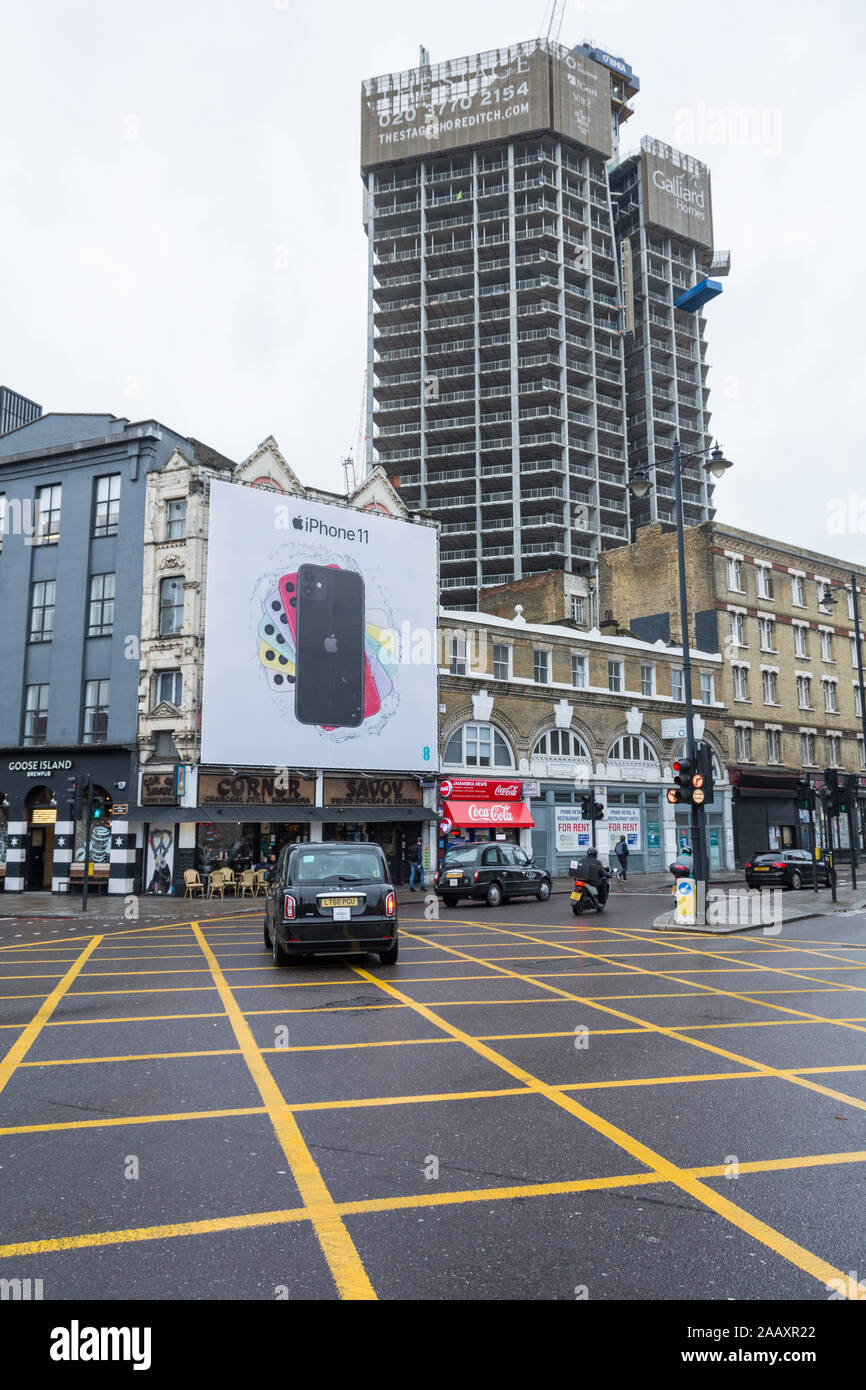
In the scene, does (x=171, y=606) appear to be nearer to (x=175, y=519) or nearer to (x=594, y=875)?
(x=175, y=519)

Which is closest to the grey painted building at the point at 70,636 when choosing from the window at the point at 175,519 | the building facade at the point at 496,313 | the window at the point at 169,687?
the window at the point at 169,687

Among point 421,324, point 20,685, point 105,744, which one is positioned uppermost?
point 421,324

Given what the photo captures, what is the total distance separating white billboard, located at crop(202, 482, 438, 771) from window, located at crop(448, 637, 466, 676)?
1190 mm

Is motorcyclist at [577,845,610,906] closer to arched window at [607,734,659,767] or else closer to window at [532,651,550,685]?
window at [532,651,550,685]

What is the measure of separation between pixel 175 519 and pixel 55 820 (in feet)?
36.3

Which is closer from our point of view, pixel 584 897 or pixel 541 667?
pixel 584 897

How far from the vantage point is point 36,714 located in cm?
3173

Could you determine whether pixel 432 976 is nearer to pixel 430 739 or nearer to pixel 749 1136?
pixel 749 1136

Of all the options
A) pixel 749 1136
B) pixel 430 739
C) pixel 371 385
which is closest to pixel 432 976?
pixel 749 1136

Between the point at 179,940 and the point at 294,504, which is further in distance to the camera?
the point at 294,504

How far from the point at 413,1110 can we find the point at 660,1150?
1637mm

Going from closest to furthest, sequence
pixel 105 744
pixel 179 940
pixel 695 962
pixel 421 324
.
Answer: pixel 695 962 < pixel 179 940 < pixel 105 744 < pixel 421 324

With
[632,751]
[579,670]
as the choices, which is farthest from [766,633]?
[579,670]
